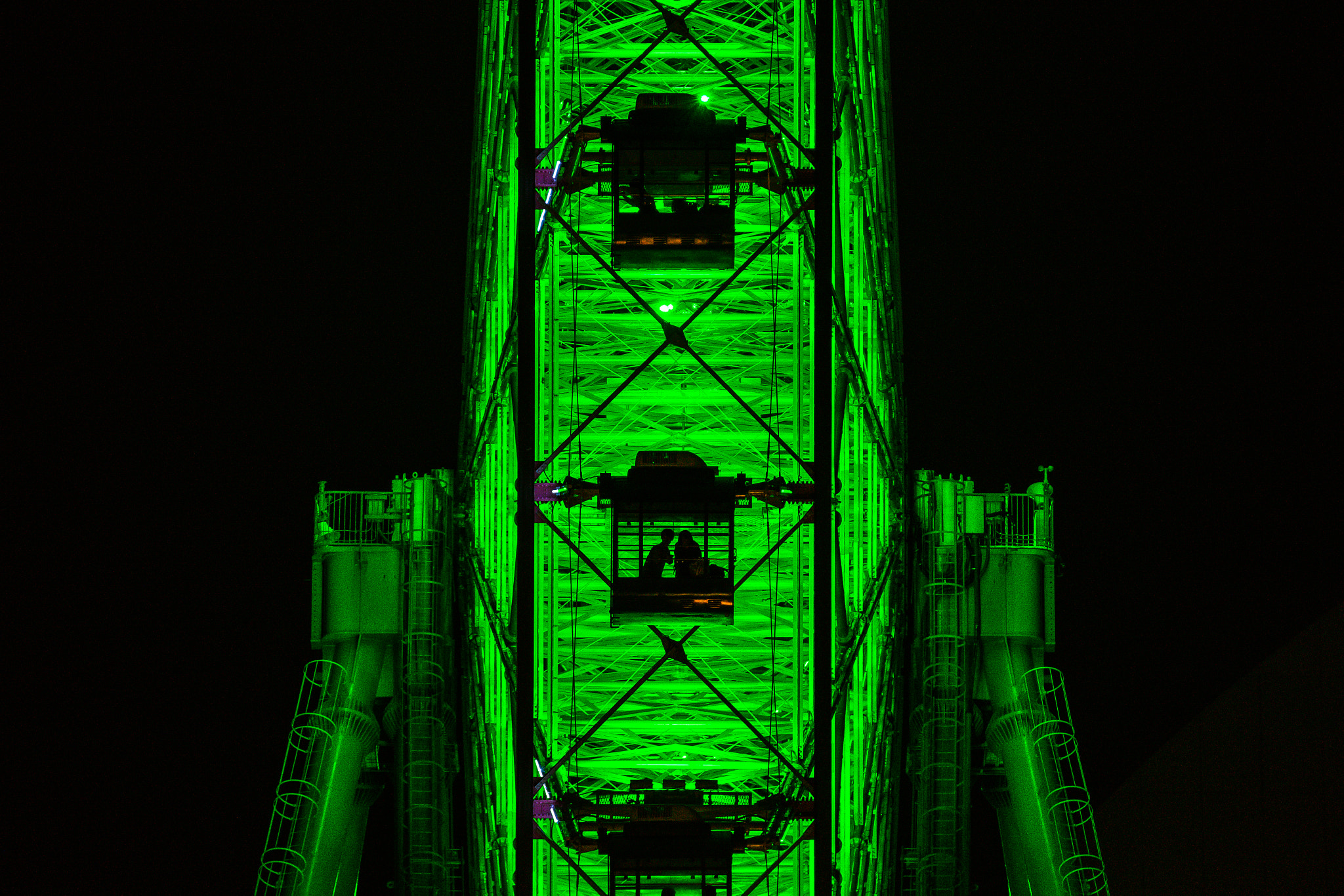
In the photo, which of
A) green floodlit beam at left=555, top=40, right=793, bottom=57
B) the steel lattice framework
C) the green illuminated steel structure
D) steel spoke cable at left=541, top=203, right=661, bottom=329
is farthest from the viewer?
green floodlit beam at left=555, top=40, right=793, bottom=57

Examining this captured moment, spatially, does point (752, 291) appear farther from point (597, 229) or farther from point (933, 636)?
point (933, 636)

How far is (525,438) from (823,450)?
2.55m

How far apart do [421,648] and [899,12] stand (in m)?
11.6

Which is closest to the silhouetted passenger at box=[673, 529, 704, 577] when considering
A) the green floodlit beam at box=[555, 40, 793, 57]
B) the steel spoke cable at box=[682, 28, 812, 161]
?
the steel spoke cable at box=[682, 28, 812, 161]

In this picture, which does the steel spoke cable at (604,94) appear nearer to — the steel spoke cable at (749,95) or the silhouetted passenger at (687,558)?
the steel spoke cable at (749,95)

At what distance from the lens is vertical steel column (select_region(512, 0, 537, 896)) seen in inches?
628

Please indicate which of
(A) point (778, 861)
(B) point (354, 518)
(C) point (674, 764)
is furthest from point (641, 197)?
(A) point (778, 861)

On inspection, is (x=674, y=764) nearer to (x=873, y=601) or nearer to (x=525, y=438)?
(x=873, y=601)

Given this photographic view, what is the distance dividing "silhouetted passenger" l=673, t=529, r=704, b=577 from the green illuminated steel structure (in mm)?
41

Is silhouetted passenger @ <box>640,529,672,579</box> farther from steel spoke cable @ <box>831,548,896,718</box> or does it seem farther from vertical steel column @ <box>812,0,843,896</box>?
steel spoke cable @ <box>831,548,896,718</box>

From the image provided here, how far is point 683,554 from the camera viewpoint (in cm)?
1773

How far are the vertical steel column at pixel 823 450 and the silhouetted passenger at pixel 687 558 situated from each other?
1.45 m

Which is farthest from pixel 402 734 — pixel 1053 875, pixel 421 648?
pixel 1053 875

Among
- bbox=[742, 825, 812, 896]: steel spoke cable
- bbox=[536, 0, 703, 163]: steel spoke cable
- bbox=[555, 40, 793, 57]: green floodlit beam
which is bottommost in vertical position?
bbox=[742, 825, 812, 896]: steel spoke cable
